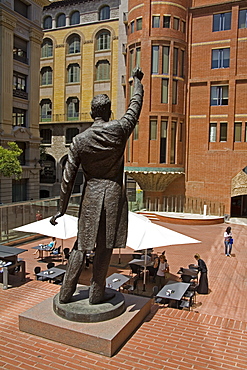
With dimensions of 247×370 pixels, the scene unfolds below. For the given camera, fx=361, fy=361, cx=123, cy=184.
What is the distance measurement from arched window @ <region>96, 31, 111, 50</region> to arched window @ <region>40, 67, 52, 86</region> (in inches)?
289

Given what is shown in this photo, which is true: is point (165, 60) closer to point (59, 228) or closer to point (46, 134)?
point (59, 228)

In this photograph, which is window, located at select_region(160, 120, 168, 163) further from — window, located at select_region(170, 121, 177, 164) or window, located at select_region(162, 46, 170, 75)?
window, located at select_region(162, 46, 170, 75)

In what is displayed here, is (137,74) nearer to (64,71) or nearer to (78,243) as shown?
(78,243)

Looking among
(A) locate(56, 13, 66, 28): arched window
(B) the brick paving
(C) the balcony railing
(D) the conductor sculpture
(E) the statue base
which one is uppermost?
(A) locate(56, 13, 66, 28): arched window

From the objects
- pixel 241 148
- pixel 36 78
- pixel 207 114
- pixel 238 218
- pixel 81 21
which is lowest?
pixel 238 218

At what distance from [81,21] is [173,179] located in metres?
26.5

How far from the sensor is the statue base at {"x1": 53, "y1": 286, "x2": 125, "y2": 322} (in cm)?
609

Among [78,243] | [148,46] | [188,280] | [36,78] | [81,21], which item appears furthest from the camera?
[81,21]

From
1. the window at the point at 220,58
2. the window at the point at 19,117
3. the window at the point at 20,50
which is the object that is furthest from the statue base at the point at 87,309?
the window at the point at 20,50

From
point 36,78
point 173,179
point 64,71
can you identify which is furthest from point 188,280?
point 64,71

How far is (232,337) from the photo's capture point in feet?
21.9

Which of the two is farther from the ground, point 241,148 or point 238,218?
point 241,148

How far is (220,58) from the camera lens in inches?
1139

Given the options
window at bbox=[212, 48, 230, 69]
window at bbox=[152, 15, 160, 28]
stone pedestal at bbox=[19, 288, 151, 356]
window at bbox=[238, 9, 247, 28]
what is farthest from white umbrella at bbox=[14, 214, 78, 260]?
window at bbox=[238, 9, 247, 28]
